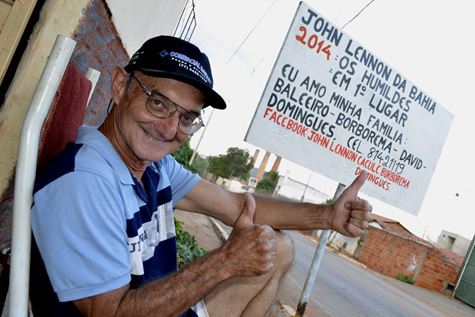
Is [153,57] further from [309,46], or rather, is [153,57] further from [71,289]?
[309,46]

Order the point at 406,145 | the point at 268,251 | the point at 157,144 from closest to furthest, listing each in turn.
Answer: the point at 268,251 < the point at 157,144 < the point at 406,145

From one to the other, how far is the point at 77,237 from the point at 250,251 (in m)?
0.59

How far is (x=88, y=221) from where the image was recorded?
3.01ft

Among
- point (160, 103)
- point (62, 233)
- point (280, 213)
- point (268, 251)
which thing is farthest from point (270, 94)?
point (62, 233)

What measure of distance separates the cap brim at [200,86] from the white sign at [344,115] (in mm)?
1282

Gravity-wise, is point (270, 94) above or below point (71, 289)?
above

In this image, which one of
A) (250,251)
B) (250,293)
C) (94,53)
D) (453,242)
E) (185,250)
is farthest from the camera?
(453,242)

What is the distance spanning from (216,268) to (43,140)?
727mm

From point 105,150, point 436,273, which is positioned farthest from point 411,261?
point 105,150

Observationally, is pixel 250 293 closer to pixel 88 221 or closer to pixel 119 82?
pixel 88 221

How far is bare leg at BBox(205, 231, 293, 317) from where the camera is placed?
1.63 metres

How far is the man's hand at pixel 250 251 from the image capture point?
119 cm

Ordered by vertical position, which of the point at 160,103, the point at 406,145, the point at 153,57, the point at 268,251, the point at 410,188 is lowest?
the point at 268,251

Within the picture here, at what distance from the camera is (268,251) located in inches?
48.1
